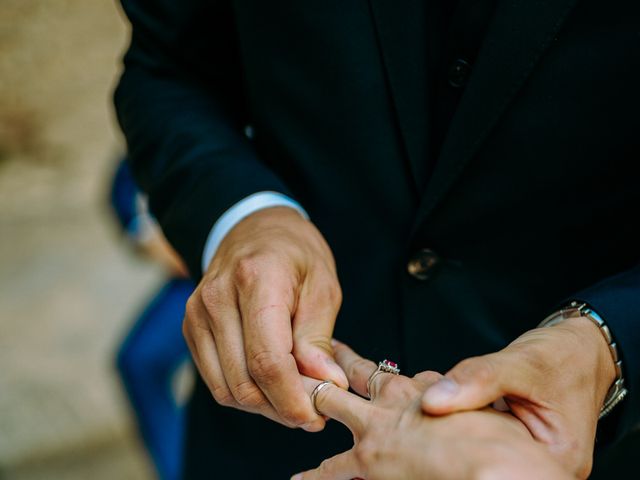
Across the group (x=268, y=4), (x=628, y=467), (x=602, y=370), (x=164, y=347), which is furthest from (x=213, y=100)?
(x=164, y=347)

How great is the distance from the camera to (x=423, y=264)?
88 centimetres

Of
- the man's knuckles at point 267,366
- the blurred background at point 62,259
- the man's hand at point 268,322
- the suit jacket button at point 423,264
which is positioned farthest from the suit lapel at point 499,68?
the blurred background at point 62,259

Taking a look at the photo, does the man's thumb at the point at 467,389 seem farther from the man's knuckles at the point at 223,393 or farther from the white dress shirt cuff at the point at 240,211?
the white dress shirt cuff at the point at 240,211

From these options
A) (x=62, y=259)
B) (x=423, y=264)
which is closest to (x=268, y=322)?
(x=423, y=264)

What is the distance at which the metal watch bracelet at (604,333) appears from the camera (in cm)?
73

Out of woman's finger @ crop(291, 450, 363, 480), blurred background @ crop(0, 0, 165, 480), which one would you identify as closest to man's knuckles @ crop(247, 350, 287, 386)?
woman's finger @ crop(291, 450, 363, 480)

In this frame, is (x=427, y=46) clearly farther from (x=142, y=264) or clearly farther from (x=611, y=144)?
(x=142, y=264)

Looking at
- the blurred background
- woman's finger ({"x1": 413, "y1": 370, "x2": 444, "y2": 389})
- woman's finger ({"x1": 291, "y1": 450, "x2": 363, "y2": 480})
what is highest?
woman's finger ({"x1": 413, "y1": 370, "x2": 444, "y2": 389})

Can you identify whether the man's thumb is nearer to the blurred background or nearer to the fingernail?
the fingernail

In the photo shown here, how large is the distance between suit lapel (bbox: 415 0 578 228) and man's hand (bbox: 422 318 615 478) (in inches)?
9.9

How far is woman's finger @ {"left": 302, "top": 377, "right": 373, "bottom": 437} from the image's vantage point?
633 mm

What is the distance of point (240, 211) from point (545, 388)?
1.63 feet

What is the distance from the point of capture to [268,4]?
0.88 metres

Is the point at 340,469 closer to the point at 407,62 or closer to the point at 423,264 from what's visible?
the point at 423,264
